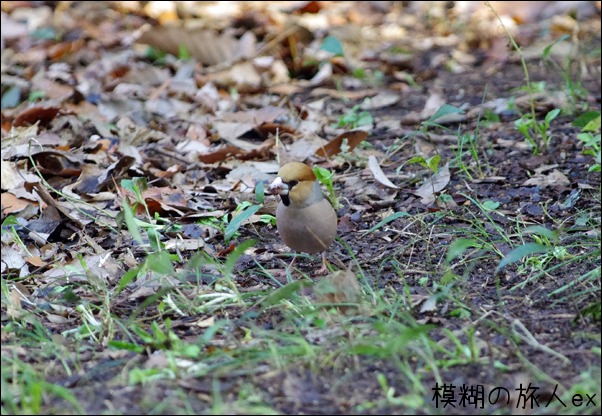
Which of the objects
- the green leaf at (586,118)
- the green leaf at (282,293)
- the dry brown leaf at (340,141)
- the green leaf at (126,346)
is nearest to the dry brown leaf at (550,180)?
the green leaf at (586,118)

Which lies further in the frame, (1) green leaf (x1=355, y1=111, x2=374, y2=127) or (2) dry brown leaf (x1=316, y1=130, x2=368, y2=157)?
(1) green leaf (x1=355, y1=111, x2=374, y2=127)

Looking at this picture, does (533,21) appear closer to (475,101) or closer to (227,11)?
(475,101)

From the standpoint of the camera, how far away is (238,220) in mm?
3709

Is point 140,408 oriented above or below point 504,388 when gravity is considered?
above

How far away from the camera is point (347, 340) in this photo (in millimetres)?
2869

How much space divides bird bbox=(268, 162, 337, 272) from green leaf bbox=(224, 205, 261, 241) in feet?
0.40

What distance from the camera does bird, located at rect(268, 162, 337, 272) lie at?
11.7 ft

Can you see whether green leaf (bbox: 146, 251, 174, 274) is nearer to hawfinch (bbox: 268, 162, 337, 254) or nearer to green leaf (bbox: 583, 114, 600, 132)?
hawfinch (bbox: 268, 162, 337, 254)

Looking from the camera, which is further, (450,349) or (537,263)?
(537,263)

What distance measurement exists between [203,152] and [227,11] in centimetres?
318

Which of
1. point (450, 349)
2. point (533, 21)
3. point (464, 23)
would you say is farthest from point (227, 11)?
point (450, 349)

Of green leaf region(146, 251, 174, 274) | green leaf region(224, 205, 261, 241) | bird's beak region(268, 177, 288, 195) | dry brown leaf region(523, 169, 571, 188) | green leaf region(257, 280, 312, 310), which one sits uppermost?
green leaf region(146, 251, 174, 274)

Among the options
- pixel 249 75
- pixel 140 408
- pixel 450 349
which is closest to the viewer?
pixel 140 408

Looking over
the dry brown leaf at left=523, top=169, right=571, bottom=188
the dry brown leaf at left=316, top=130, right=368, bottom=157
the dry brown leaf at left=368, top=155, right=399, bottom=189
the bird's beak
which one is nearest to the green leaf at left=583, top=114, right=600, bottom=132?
the dry brown leaf at left=523, top=169, right=571, bottom=188
